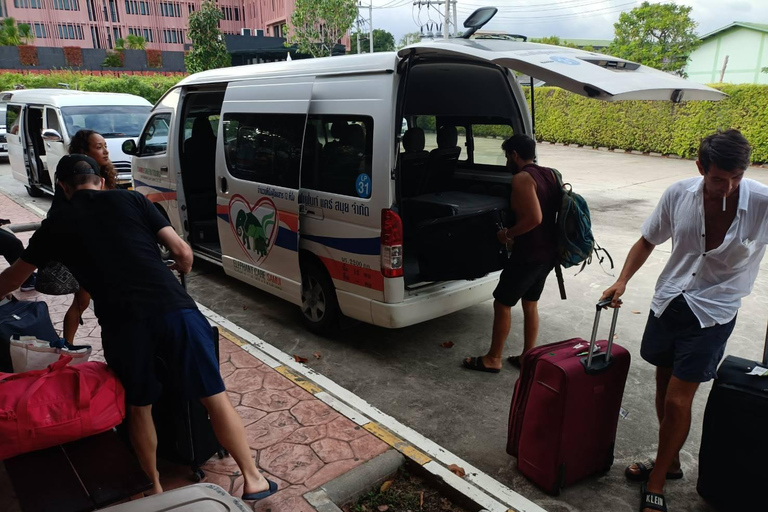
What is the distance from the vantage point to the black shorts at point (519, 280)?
412cm

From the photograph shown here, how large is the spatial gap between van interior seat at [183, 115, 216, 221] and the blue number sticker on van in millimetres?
3134

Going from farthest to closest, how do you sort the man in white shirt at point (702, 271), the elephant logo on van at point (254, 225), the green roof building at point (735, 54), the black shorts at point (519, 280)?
the green roof building at point (735, 54)
the elephant logo on van at point (254, 225)
the black shorts at point (519, 280)
the man in white shirt at point (702, 271)

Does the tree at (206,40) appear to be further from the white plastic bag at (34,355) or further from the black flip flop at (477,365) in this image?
the white plastic bag at (34,355)

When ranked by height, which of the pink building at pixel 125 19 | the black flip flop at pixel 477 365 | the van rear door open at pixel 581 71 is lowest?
the black flip flop at pixel 477 365

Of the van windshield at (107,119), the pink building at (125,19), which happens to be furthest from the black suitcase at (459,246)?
the pink building at (125,19)

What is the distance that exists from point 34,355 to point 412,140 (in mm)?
3311

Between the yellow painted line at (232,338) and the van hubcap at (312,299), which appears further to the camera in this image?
the van hubcap at (312,299)

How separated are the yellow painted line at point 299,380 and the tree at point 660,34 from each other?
1271 inches

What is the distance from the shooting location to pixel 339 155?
451 cm

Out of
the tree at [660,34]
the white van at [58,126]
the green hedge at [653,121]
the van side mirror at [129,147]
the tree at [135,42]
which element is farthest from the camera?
the tree at [135,42]

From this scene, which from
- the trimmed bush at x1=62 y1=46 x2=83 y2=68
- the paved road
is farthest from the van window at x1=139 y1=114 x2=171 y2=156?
the trimmed bush at x1=62 y1=46 x2=83 y2=68

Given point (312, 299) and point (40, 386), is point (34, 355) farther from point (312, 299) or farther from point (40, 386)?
point (312, 299)

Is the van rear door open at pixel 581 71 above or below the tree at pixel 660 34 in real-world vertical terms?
below

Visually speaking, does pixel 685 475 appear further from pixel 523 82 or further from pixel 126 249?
pixel 523 82
